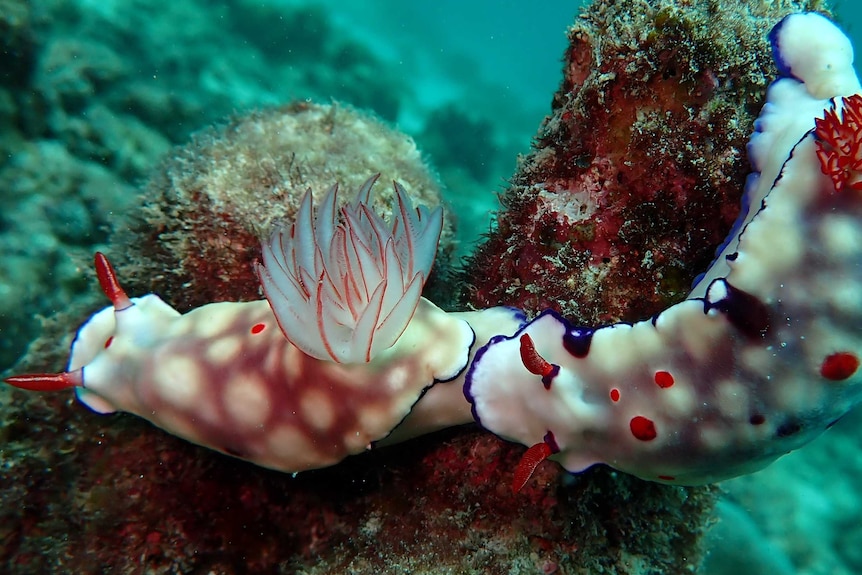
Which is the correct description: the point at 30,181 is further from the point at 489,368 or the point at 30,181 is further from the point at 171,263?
the point at 489,368

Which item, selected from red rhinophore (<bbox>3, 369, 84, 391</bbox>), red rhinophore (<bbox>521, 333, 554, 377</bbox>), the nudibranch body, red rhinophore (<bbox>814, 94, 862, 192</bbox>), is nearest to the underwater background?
red rhinophore (<bbox>3, 369, 84, 391</bbox>)

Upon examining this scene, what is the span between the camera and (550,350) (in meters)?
2.10

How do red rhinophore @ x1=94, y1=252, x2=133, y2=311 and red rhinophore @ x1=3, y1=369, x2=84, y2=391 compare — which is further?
red rhinophore @ x1=94, y1=252, x2=133, y2=311

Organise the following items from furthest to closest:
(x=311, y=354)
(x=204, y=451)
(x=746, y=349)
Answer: (x=204, y=451), (x=311, y=354), (x=746, y=349)

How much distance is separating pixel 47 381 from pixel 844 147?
339cm

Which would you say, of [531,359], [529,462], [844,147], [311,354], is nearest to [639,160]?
[844,147]

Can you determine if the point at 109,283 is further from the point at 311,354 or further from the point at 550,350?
the point at 550,350

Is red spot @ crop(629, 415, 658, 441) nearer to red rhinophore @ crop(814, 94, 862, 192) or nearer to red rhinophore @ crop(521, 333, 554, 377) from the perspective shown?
red rhinophore @ crop(521, 333, 554, 377)

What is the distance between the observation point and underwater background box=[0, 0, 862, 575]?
8.68 ft

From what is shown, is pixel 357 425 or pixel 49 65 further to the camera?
pixel 49 65

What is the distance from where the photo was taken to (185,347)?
250 cm

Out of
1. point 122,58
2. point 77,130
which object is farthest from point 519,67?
point 77,130

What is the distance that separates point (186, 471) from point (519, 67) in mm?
36836

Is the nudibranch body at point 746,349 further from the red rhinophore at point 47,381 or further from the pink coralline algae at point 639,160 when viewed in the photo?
the red rhinophore at point 47,381
